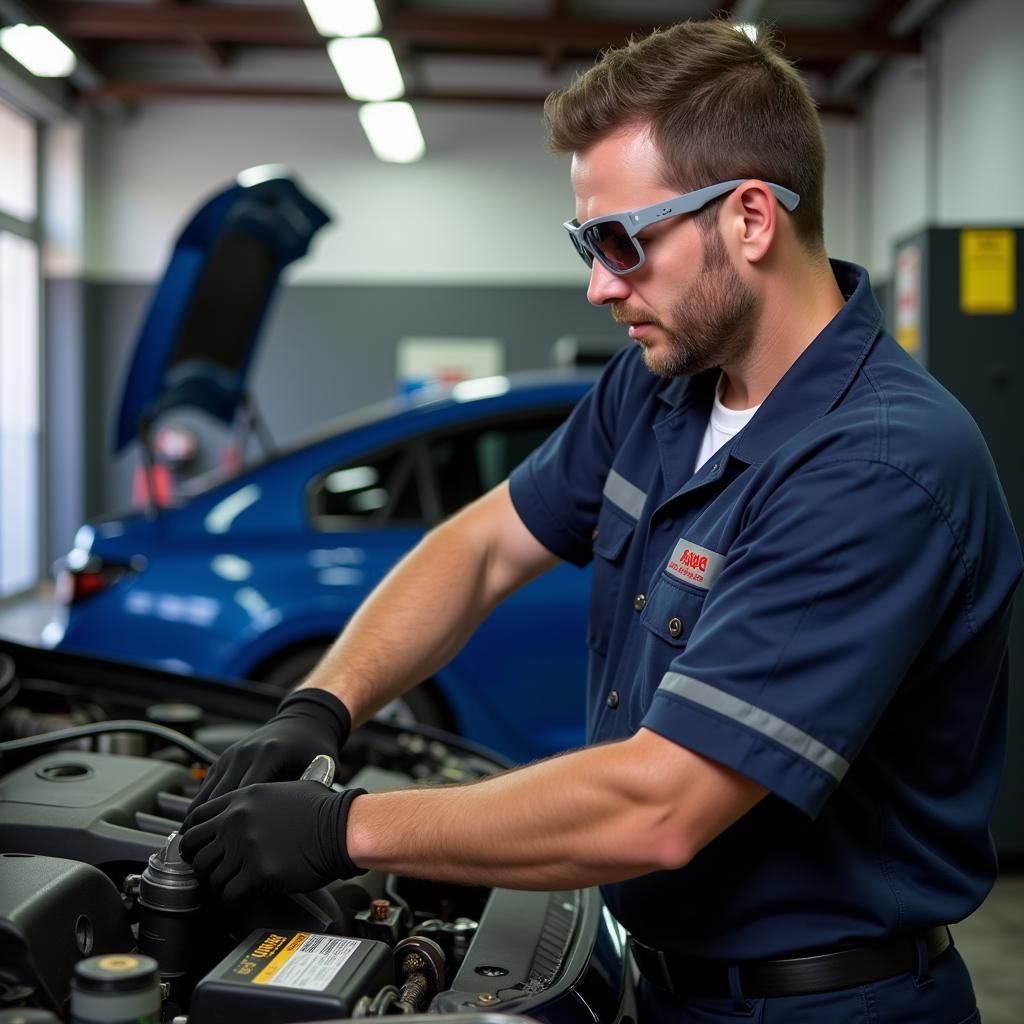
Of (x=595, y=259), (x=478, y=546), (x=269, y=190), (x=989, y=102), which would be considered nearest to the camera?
(x=595, y=259)

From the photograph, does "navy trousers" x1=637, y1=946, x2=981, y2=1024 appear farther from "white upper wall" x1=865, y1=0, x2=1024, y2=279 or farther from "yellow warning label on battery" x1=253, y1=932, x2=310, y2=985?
"white upper wall" x1=865, y1=0, x2=1024, y2=279

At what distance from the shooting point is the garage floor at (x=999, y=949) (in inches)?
110

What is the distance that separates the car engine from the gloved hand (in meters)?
0.09

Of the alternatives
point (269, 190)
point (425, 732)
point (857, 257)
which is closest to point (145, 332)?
point (269, 190)

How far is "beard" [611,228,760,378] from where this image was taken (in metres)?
1.36

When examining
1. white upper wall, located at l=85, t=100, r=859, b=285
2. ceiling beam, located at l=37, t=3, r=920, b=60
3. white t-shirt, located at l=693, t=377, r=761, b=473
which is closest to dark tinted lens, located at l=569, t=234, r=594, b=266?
white t-shirt, located at l=693, t=377, r=761, b=473

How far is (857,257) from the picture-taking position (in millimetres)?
10492

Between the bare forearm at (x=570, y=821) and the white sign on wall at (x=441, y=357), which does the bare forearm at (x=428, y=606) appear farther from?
the white sign on wall at (x=441, y=357)

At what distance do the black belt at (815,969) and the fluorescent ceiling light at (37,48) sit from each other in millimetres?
7691

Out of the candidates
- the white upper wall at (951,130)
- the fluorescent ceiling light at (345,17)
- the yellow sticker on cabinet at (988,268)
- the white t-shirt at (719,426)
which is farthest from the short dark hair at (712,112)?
the fluorescent ceiling light at (345,17)

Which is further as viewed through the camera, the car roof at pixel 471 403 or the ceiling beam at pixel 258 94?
the ceiling beam at pixel 258 94

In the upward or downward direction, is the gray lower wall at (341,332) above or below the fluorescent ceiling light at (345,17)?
below

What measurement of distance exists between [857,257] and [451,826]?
10170mm

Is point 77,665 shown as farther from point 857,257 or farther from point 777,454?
point 857,257
